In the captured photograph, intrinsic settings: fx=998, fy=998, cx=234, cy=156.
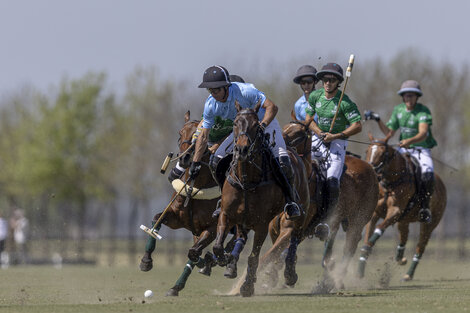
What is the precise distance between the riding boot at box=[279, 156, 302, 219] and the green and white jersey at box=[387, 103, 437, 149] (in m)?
6.52

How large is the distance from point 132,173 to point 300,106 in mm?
27675

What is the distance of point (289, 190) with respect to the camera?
1182cm

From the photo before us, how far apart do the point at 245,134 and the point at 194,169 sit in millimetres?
1998

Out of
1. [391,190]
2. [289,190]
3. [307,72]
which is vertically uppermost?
[307,72]

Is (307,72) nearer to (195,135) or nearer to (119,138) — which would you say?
(195,135)

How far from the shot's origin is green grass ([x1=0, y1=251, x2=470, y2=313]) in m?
10.3

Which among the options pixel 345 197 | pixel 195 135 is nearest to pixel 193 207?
pixel 195 135

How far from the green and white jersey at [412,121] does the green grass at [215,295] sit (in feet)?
8.22

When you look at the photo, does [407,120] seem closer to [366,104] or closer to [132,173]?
[366,104]

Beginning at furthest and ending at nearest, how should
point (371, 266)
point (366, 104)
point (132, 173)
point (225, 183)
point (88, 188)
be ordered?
1. point (132, 173)
2. point (88, 188)
3. point (366, 104)
4. point (371, 266)
5. point (225, 183)

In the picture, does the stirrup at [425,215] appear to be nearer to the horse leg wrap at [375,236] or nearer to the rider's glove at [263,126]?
the horse leg wrap at [375,236]

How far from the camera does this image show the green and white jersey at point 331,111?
14.2 meters

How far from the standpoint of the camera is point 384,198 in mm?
17641

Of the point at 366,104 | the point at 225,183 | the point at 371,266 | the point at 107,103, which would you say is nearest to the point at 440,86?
the point at 366,104
